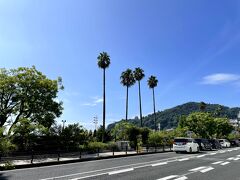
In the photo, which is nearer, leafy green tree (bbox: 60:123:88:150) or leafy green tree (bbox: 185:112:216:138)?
leafy green tree (bbox: 60:123:88:150)

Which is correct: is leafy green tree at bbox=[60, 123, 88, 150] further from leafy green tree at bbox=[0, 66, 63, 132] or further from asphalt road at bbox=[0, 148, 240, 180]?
asphalt road at bbox=[0, 148, 240, 180]

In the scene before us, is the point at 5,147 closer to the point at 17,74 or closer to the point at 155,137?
the point at 17,74

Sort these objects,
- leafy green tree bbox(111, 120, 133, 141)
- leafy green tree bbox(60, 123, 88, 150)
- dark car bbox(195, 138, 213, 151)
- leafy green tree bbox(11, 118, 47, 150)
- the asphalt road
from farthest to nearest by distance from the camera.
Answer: leafy green tree bbox(111, 120, 133, 141), dark car bbox(195, 138, 213, 151), leafy green tree bbox(60, 123, 88, 150), leafy green tree bbox(11, 118, 47, 150), the asphalt road

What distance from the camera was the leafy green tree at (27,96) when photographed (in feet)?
110

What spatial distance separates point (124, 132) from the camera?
46812 mm

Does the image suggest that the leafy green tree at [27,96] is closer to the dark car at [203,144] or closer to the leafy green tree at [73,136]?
the leafy green tree at [73,136]

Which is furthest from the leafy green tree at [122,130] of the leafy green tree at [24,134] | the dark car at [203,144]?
the leafy green tree at [24,134]

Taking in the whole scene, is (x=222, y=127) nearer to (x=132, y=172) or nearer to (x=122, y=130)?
(x=122, y=130)

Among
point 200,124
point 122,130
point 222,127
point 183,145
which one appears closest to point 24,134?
point 183,145

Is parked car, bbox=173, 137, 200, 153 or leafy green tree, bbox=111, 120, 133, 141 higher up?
leafy green tree, bbox=111, 120, 133, 141

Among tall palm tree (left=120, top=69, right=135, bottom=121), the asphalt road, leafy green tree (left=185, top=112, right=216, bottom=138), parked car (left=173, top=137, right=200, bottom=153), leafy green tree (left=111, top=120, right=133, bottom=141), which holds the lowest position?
the asphalt road

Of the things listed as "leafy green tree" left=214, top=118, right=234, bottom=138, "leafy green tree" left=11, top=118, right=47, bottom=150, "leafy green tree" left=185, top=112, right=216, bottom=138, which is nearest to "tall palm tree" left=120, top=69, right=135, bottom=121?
"leafy green tree" left=185, top=112, right=216, bottom=138

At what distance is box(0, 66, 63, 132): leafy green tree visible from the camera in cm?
3344

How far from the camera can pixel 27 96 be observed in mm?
33875
